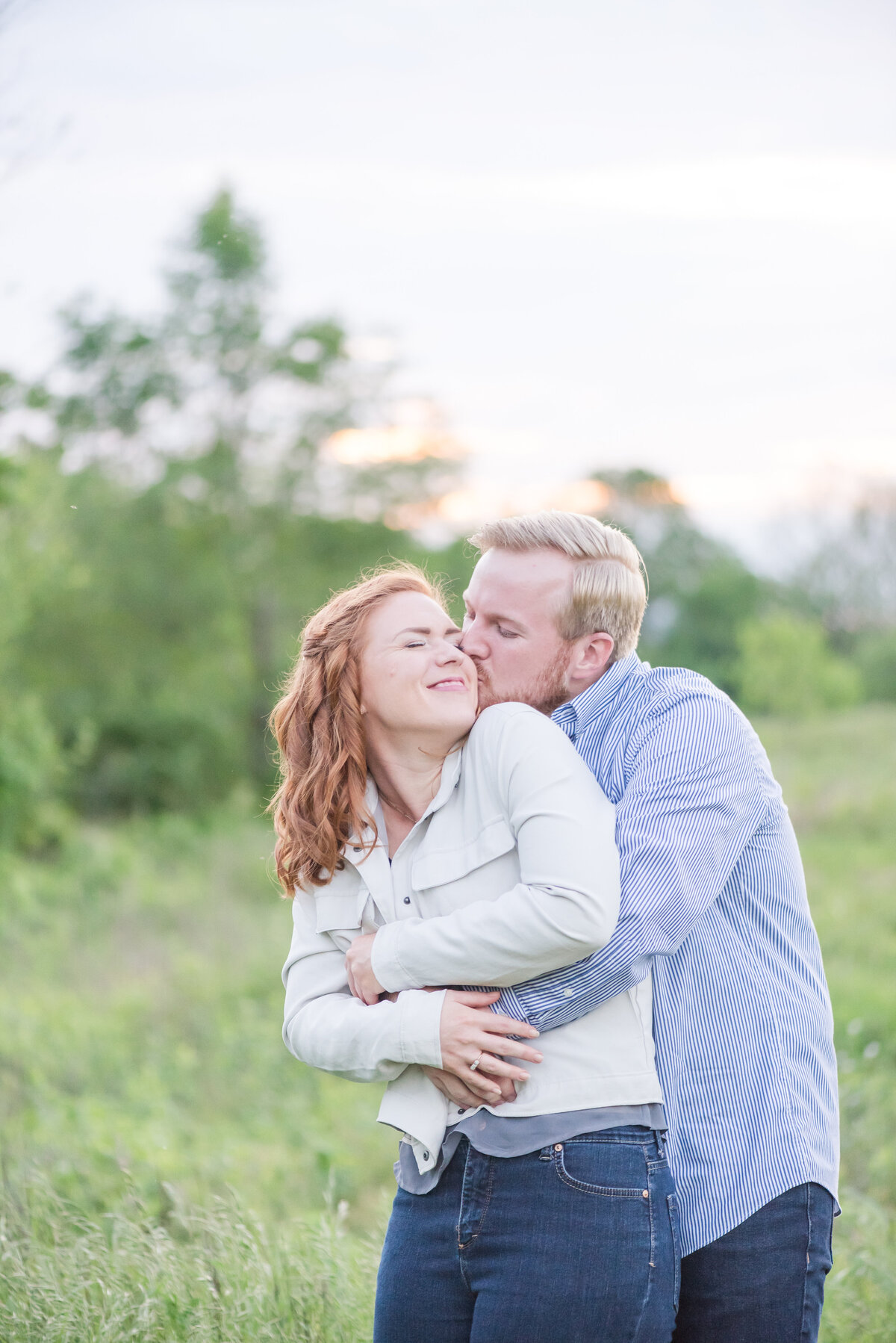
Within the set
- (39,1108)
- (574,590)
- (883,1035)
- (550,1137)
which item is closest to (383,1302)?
(550,1137)

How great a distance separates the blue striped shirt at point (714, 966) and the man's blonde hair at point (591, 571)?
0.26 meters

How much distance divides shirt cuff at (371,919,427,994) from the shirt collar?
2.04ft

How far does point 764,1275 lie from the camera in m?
2.27

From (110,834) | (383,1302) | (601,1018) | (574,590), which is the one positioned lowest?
(110,834)

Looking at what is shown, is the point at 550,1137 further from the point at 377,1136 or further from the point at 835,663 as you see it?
the point at 835,663

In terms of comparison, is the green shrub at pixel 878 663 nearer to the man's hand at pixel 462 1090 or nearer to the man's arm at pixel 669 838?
the man's arm at pixel 669 838

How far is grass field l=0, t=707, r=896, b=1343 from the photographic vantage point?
134 inches

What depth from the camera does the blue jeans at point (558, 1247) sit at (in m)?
2.07

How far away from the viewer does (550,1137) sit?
2109 millimetres

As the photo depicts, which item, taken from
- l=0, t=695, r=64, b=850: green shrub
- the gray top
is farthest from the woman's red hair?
l=0, t=695, r=64, b=850: green shrub

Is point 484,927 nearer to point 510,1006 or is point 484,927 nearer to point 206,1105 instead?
point 510,1006

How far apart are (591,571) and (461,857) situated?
0.78 m

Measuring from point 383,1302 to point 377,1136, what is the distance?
5.72m

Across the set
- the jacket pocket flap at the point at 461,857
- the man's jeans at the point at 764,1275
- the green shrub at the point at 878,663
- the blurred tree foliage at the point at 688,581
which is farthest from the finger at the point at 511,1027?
the green shrub at the point at 878,663
